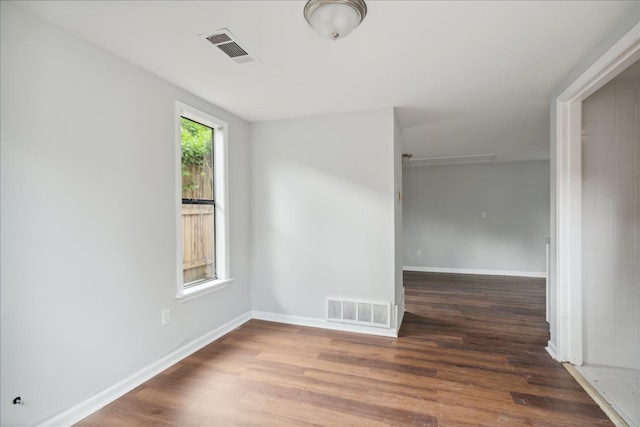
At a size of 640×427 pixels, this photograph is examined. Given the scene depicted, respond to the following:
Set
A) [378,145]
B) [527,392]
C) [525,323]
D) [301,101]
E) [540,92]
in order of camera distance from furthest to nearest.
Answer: [525,323]
[378,145]
[301,101]
[540,92]
[527,392]

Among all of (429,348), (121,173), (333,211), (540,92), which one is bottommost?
(429,348)

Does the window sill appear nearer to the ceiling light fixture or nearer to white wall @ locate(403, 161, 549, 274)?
the ceiling light fixture

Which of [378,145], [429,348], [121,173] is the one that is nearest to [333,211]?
[378,145]

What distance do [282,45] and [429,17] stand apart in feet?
3.07

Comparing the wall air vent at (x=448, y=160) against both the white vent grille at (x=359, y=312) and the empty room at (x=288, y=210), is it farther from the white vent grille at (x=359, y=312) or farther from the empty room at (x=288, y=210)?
the white vent grille at (x=359, y=312)

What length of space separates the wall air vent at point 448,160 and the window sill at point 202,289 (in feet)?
14.2

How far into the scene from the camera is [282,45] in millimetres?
2012

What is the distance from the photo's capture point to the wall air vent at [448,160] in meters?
5.85

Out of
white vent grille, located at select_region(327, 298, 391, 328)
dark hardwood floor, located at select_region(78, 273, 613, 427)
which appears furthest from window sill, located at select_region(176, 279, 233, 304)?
white vent grille, located at select_region(327, 298, 391, 328)

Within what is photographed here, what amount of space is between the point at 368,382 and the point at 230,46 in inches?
105

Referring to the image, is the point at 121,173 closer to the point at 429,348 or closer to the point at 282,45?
the point at 282,45

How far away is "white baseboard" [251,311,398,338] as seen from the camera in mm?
3271

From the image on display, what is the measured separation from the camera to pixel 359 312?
3.35 m

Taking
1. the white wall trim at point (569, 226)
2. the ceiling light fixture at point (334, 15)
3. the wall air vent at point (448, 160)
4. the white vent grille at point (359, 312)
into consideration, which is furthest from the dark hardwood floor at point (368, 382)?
the wall air vent at point (448, 160)
